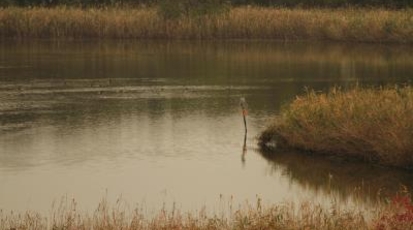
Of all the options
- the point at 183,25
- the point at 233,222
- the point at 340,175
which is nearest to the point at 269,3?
the point at 183,25

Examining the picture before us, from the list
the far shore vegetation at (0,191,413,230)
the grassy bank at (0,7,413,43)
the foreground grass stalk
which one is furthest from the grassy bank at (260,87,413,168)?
the grassy bank at (0,7,413,43)

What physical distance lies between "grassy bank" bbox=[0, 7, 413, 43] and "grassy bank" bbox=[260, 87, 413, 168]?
2566cm

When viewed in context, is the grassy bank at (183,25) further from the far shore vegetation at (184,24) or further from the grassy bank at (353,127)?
the grassy bank at (353,127)

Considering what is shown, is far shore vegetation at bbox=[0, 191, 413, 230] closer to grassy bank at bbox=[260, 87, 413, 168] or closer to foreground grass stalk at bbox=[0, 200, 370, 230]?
foreground grass stalk at bbox=[0, 200, 370, 230]

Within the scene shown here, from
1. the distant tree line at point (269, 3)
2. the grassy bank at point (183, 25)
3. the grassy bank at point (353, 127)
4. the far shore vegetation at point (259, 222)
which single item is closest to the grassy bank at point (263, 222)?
the far shore vegetation at point (259, 222)

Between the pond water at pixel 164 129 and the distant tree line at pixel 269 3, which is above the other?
the distant tree line at pixel 269 3

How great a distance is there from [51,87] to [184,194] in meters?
13.3

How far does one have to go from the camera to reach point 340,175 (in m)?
15.5

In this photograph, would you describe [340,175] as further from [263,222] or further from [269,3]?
[269,3]

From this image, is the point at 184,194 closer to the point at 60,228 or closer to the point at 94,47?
the point at 60,228

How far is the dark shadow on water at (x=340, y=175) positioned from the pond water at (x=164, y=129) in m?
0.02

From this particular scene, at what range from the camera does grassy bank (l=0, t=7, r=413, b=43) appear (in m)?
43.2

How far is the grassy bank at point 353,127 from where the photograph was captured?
50.8ft

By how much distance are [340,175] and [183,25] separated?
1143 inches
